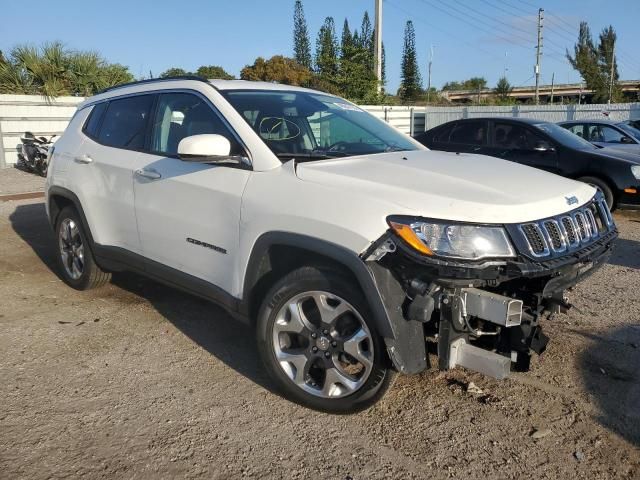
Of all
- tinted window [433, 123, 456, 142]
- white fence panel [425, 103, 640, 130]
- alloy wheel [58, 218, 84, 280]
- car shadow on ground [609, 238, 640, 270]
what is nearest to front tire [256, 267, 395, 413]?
alloy wheel [58, 218, 84, 280]

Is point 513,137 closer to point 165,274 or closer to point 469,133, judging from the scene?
point 469,133

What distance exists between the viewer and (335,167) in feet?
10.7

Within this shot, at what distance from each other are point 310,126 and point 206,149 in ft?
3.09

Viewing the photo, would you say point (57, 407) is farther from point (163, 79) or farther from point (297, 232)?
point (163, 79)

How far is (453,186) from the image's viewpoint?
9.67ft

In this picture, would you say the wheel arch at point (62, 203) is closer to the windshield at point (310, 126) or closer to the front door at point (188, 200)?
the front door at point (188, 200)

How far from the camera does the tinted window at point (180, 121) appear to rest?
12.3 feet

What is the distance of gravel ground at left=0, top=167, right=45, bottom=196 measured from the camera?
11548 mm

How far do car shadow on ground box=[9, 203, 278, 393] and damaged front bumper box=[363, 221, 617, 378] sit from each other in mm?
1082

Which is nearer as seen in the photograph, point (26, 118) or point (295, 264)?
point (295, 264)

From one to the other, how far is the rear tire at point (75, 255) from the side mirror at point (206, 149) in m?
2.05

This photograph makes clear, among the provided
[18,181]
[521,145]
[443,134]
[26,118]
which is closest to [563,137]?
[521,145]

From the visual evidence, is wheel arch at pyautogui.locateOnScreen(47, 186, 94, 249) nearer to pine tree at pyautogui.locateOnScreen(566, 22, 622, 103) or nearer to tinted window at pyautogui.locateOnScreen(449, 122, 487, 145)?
tinted window at pyautogui.locateOnScreen(449, 122, 487, 145)

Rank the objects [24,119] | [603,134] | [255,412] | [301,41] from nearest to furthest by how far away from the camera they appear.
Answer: [255,412], [603,134], [24,119], [301,41]
